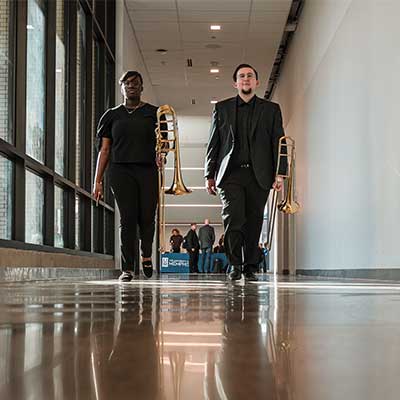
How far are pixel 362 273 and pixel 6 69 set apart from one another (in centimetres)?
324

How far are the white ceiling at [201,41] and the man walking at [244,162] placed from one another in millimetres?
6621

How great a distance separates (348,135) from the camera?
6.68m

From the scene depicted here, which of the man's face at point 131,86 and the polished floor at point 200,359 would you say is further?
the man's face at point 131,86

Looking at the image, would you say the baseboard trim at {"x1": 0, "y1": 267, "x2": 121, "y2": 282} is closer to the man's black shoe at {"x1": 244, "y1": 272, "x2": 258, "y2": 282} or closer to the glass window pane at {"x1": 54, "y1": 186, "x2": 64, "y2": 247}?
the glass window pane at {"x1": 54, "y1": 186, "x2": 64, "y2": 247}

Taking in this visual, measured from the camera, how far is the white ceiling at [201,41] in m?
10.8

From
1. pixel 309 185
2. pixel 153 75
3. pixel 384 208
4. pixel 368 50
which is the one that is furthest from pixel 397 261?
pixel 153 75

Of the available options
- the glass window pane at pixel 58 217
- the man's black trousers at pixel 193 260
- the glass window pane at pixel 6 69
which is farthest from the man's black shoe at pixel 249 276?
the man's black trousers at pixel 193 260

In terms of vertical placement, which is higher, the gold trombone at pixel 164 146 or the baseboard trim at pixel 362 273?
the gold trombone at pixel 164 146

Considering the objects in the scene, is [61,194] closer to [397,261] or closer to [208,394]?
[397,261]

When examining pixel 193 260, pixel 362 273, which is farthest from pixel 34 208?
pixel 193 260

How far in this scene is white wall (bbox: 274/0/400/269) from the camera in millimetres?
5059

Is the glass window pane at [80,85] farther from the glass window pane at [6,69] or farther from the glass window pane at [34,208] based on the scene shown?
the glass window pane at [6,69]

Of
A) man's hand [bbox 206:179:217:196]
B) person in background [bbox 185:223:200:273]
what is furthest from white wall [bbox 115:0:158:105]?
person in background [bbox 185:223:200:273]

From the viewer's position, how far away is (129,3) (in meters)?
10.6
